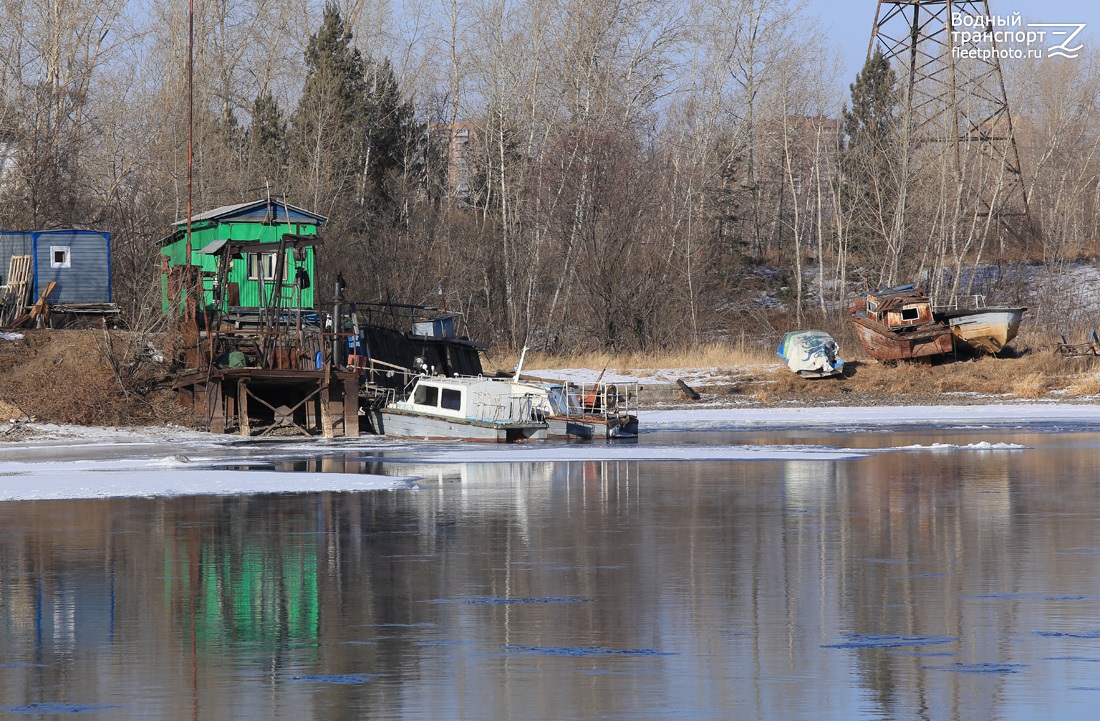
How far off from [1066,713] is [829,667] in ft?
6.03

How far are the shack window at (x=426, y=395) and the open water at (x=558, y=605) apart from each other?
Result: 1506 cm

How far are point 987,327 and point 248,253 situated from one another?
2708 centimetres

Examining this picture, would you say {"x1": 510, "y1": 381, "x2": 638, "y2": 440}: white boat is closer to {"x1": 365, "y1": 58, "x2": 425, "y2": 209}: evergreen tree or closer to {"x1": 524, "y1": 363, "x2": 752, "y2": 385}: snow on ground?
{"x1": 524, "y1": 363, "x2": 752, "y2": 385}: snow on ground

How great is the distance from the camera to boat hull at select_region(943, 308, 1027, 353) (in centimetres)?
5266

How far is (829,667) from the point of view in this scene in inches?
412

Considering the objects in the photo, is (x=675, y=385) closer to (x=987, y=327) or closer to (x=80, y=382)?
(x=987, y=327)

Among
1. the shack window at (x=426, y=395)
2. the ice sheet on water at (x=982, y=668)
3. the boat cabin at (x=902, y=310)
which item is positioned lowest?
the ice sheet on water at (x=982, y=668)

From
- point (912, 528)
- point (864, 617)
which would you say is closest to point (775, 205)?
point (912, 528)

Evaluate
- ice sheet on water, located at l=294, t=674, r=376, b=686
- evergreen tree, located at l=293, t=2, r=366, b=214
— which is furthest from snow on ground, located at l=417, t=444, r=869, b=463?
evergreen tree, located at l=293, t=2, r=366, b=214

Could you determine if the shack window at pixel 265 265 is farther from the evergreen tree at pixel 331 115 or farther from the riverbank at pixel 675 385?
the evergreen tree at pixel 331 115

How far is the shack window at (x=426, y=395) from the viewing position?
37.4 metres

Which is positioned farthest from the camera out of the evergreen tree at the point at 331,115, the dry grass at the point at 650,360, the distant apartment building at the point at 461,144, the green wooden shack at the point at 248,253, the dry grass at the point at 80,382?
the distant apartment building at the point at 461,144

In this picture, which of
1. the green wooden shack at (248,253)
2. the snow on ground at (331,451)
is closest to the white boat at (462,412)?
the snow on ground at (331,451)

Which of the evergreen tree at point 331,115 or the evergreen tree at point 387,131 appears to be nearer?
the evergreen tree at point 331,115
